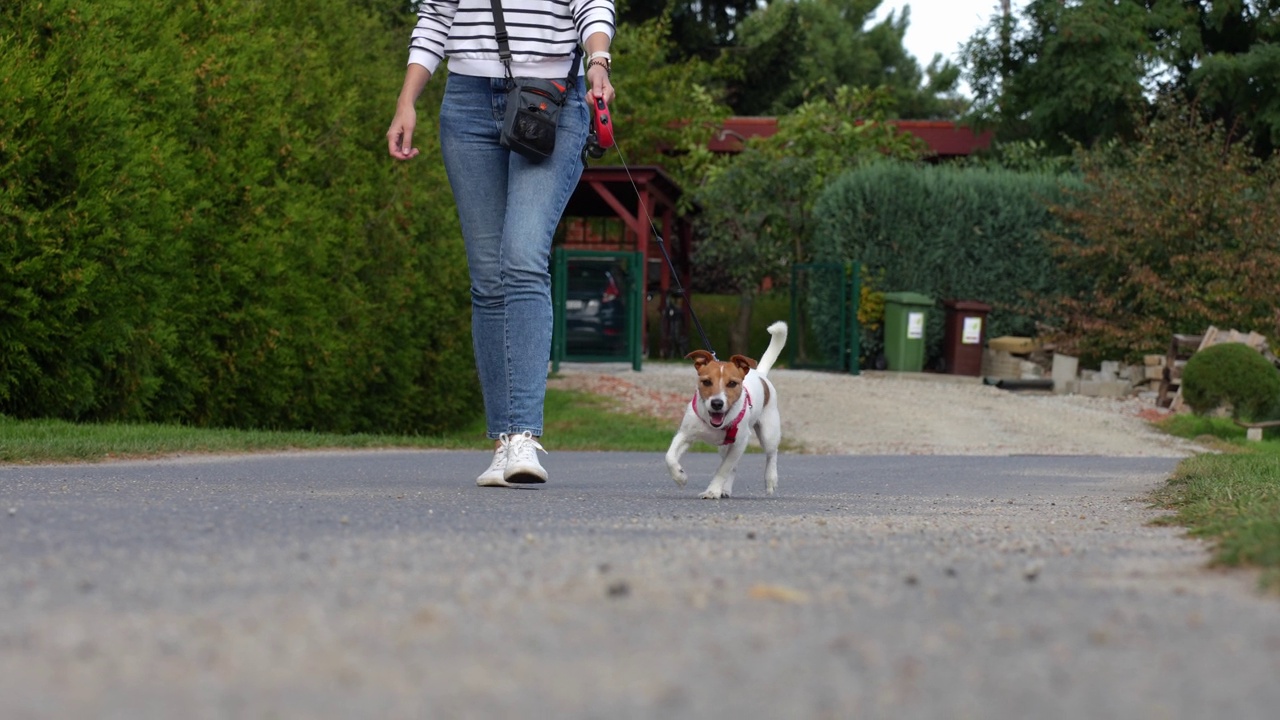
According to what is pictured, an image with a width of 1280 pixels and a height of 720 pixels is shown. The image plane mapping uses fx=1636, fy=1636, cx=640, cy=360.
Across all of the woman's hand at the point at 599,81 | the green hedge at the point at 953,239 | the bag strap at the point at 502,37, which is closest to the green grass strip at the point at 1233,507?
the woman's hand at the point at 599,81

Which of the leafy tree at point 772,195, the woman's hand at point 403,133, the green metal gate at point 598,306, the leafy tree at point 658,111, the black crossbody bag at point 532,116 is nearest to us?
the black crossbody bag at point 532,116

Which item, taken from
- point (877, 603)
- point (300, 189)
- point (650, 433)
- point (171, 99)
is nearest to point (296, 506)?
point (877, 603)

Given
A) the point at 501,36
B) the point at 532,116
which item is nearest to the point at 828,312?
Answer: the point at 501,36

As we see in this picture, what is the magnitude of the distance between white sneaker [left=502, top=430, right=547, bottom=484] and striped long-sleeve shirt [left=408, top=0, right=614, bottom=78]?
1.47 metres

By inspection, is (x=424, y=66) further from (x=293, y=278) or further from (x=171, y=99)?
(x=293, y=278)

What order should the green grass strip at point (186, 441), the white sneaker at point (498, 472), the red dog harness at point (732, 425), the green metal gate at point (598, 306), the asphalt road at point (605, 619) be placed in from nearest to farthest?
the asphalt road at point (605, 619)
the white sneaker at point (498, 472)
the red dog harness at point (732, 425)
the green grass strip at point (186, 441)
the green metal gate at point (598, 306)

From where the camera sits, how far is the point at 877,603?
2.81 meters

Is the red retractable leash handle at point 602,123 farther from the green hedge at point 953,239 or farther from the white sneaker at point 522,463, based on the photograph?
the green hedge at point 953,239

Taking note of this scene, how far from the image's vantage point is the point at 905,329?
78.9 feet

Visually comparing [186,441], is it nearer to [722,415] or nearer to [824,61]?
[722,415]

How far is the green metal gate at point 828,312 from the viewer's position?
24516mm

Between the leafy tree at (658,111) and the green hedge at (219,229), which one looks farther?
the leafy tree at (658,111)

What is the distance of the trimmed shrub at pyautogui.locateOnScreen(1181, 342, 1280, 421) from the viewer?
16844 millimetres

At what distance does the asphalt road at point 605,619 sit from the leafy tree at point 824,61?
1164 inches
